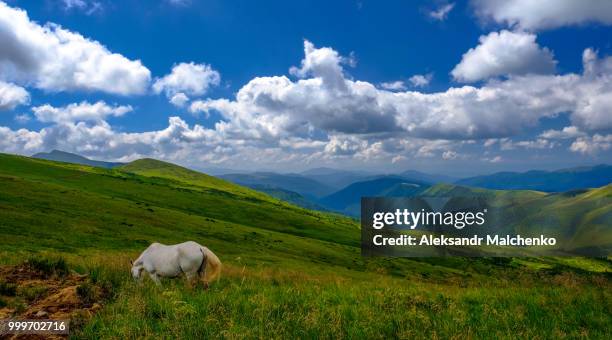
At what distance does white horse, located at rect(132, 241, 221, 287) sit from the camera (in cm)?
1146

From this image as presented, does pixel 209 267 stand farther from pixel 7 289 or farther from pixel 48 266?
pixel 7 289

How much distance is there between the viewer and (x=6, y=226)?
3775 cm

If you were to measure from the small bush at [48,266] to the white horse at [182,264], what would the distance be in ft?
5.80

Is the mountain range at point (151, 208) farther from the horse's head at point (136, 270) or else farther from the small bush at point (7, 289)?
the small bush at point (7, 289)

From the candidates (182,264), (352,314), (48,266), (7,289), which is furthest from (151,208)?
(352,314)

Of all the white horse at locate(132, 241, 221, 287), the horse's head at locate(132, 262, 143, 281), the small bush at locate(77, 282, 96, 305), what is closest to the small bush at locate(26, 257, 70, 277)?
the horse's head at locate(132, 262, 143, 281)

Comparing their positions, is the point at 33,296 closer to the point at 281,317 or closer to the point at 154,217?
the point at 281,317

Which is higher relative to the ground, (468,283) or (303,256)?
(468,283)

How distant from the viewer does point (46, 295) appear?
8703 mm

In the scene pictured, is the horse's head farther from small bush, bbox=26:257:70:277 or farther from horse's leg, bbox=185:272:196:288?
small bush, bbox=26:257:70:277

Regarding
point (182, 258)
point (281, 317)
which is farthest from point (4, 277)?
point (281, 317)

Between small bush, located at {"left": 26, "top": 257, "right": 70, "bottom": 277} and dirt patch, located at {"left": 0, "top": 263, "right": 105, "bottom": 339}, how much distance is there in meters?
0.09

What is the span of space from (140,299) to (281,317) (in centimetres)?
298

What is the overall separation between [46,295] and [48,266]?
247 cm
